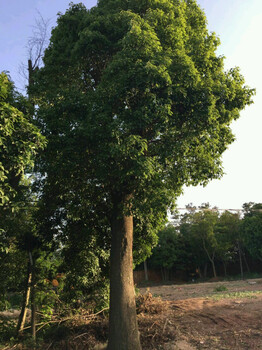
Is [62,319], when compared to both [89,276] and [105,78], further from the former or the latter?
[105,78]

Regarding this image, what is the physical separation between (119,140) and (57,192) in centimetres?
332

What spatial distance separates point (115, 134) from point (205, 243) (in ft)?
121

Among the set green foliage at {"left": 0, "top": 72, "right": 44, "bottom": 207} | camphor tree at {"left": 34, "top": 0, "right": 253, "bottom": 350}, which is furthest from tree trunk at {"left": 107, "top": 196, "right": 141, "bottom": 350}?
green foliage at {"left": 0, "top": 72, "right": 44, "bottom": 207}

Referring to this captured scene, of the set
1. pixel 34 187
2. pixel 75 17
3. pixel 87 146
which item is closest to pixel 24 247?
pixel 34 187

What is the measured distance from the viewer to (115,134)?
261 inches

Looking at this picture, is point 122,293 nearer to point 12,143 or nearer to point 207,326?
point 207,326

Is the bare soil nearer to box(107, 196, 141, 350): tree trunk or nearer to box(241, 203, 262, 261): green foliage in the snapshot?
box(107, 196, 141, 350): tree trunk

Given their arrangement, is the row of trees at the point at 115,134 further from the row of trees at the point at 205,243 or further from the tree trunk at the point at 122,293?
the row of trees at the point at 205,243

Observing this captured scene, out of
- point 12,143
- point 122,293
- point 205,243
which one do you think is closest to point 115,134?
point 12,143

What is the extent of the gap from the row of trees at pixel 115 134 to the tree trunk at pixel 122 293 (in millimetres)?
25

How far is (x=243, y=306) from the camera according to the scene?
33.4 feet

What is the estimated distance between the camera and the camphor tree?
6988 mm

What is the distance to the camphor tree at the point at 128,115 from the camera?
22.9 feet

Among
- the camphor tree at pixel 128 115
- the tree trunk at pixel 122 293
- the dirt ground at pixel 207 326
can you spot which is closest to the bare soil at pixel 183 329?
the dirt ground at pixel 207 326
